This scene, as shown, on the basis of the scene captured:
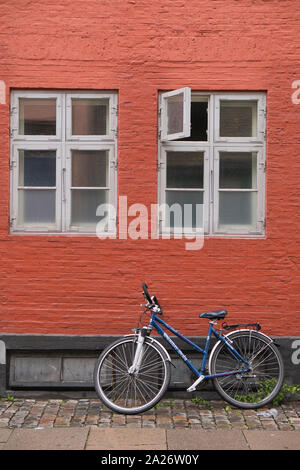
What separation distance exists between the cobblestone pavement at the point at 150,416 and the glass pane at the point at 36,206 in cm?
197

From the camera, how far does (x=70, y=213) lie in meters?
6.86

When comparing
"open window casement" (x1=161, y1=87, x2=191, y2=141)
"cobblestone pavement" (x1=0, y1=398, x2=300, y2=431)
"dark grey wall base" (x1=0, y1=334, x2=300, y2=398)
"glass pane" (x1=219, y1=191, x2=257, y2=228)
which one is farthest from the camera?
"glass pane" (x1=219, y1=191, x2=257, y2=228)

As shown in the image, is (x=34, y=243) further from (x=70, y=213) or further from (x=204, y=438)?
(x=204, y=438)

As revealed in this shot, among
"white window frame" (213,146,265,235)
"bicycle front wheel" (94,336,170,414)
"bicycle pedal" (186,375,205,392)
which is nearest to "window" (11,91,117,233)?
"white window frame" (213,146,265,235)

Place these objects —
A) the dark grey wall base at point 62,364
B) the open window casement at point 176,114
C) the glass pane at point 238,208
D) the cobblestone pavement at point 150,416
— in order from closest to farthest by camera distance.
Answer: the cobblestone pavement at point 150,416
the open window casement at point 176,114
the dark grey wall base at point 62,364
the glass pane at point 238,208

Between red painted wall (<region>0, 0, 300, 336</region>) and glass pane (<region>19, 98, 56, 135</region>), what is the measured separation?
23 cm

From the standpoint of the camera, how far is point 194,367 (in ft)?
21.1

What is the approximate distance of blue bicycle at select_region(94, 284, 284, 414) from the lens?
612 cm

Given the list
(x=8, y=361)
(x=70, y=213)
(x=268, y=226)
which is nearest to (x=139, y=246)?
(x=70, y=213)

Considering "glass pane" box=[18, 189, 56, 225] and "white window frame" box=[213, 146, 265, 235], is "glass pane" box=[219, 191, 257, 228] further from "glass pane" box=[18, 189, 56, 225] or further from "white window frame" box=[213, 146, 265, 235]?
"glass pane" box=[18, 189, 56, 225]

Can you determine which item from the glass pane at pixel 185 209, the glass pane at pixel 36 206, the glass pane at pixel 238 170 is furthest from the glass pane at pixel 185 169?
the glass pane at pixel 36 206

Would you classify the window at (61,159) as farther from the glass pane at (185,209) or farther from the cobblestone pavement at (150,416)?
the cobblestone pavement at (150,416)

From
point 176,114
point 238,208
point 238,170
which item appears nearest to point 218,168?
point 238,170

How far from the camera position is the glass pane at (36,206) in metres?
6.89
